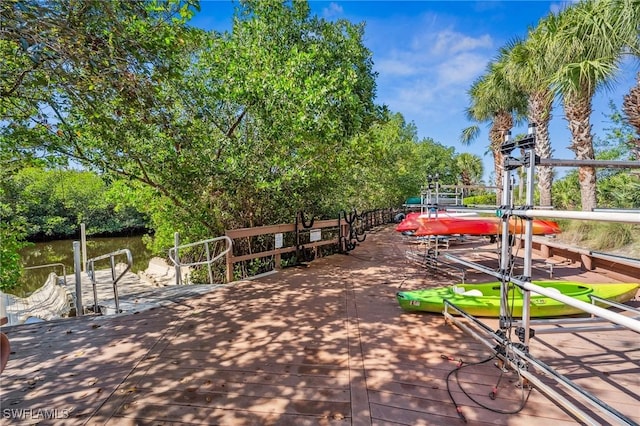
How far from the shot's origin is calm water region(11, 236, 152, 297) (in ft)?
44.1

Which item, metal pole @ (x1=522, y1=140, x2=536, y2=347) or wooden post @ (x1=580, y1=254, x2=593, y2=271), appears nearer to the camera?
metal pole @ (x1=522, y1=140, x2=536, y2=347)

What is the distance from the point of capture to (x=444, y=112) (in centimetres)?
2269

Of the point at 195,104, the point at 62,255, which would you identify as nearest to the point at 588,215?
the point at 195,104

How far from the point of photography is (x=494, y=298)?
3834mm

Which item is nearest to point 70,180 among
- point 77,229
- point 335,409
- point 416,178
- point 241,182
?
point 77,229

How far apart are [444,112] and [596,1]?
644 inches

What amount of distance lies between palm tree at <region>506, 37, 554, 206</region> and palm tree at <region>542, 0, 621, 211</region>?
778mm

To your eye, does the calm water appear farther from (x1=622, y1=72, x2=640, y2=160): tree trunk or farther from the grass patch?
(x1=622, y1=72, x2=640, y2=160): tree trunk

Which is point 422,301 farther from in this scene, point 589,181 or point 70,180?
point 70,180

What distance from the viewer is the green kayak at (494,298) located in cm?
369

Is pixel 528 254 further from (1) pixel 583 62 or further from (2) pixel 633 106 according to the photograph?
(1) pixel 583 62

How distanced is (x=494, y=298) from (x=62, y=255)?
22.1m

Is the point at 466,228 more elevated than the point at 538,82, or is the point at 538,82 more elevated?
the point at 538,82

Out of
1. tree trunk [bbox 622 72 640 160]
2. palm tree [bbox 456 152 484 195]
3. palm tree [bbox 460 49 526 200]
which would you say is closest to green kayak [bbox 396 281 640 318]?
tree trunk [bbox 622 72 640 160]
